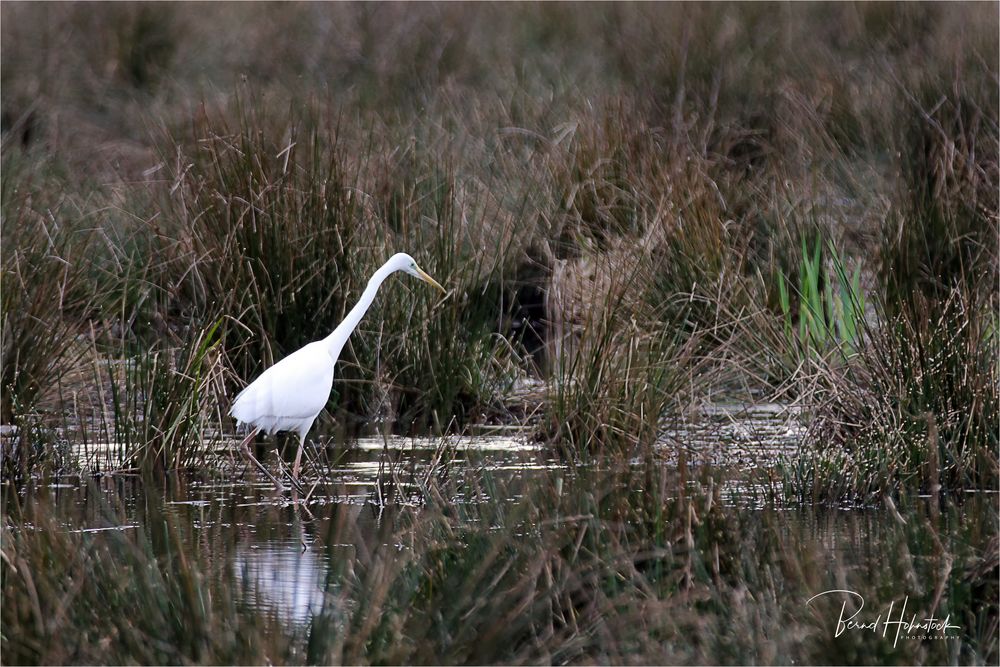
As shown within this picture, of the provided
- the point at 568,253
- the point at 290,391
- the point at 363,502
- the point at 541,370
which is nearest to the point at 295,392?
the point at 290,391

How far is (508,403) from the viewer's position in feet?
23.4

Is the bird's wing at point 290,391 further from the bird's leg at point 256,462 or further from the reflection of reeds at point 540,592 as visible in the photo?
the reflection of reeds at point 540,592

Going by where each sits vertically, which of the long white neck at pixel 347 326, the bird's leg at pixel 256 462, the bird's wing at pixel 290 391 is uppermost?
the long white neck at pixel 347 326

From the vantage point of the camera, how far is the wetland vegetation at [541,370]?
367 centimetres

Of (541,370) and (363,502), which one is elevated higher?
(541,370)

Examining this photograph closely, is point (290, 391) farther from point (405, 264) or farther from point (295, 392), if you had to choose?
point (405, 264)

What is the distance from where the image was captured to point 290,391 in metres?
5.73

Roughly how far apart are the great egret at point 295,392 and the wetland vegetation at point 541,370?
184mm

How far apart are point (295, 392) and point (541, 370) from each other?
6.51 ft

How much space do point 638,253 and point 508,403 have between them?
0.91 m

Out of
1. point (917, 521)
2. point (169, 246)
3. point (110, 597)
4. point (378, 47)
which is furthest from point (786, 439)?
point (378, 47)
